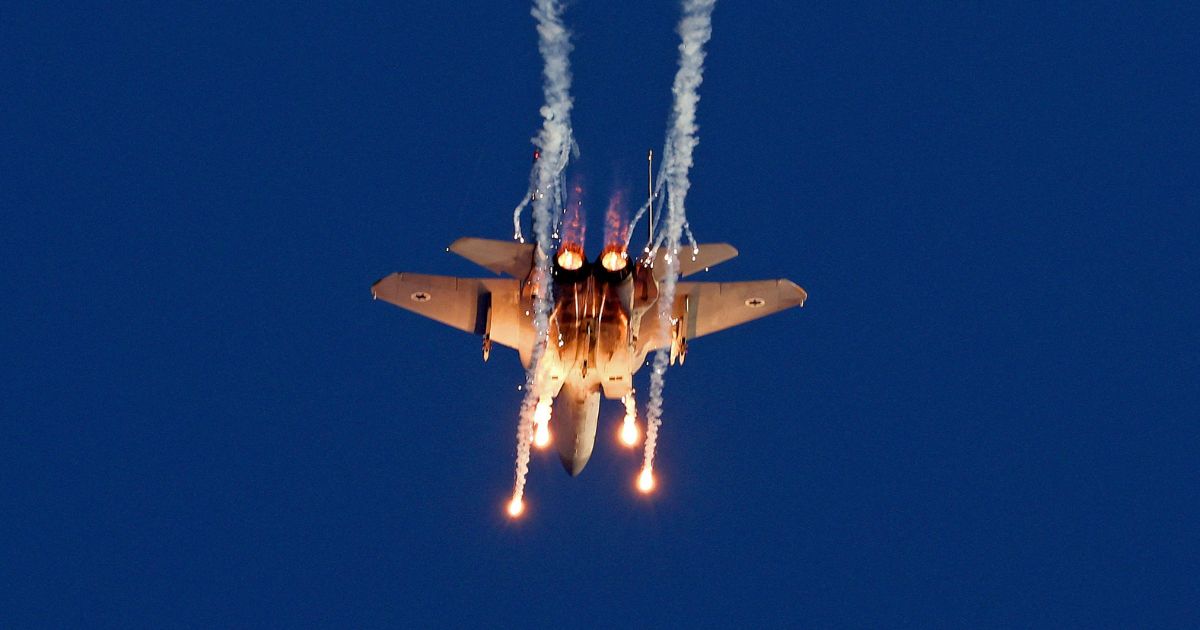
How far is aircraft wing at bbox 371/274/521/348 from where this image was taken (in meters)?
30.8

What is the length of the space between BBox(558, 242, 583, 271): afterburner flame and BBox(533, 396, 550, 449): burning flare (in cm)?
400

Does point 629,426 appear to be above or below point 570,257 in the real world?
below

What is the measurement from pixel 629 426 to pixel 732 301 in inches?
118

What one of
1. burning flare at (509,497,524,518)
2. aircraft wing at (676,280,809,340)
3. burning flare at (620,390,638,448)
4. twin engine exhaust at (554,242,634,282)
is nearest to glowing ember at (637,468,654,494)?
burning flare at (620,390,638,448)

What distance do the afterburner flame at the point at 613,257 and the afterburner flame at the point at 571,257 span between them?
0.41 meters

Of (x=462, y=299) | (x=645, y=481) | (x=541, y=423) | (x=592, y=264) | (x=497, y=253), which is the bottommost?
(x=645, y=481)

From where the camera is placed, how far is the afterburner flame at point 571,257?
28.1 m

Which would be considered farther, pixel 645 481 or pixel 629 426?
pixel 645 481

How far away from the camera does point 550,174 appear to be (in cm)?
2672

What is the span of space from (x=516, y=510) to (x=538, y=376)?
3807 millimetres

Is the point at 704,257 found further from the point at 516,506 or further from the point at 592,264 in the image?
the point at 516,506

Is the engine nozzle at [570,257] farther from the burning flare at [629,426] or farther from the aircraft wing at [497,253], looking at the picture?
the burning flare at [629,426]

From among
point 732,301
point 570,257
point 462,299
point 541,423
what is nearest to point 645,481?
point 541,423

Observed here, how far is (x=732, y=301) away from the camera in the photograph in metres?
31.6
